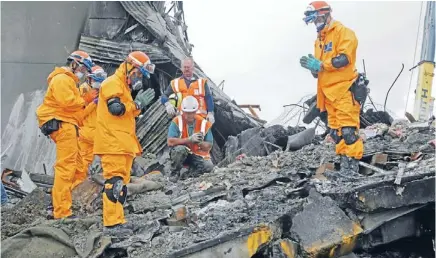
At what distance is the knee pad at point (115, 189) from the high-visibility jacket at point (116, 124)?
242mm

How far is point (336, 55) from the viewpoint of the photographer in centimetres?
448

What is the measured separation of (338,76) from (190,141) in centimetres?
240

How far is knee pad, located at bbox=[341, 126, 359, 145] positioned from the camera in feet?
14.3

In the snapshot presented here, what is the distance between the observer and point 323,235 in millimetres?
3662

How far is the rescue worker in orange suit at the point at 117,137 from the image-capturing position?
4.12 meters

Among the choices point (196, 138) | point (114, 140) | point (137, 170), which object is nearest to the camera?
point (114, 140)

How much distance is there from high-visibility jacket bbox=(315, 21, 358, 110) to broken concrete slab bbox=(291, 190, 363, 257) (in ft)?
3.55

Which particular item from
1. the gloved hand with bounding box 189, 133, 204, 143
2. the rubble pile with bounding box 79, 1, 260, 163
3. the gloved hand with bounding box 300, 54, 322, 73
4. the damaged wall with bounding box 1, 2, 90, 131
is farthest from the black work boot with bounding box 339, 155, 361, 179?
the damaged wall with bounding box 1, 2, 90, 131

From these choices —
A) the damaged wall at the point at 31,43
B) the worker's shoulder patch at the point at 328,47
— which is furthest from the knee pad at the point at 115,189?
the damaged wall at the point at 31,43

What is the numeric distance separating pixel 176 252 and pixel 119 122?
1.43 metres

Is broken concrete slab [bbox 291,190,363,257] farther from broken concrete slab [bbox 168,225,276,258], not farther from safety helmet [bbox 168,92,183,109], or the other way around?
safety helmet [bbox 168,92,183,109]

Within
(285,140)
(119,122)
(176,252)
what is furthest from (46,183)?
(176,252)

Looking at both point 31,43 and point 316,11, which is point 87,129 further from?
point 31,43

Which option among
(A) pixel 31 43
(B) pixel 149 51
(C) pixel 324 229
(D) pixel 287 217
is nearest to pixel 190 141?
(D) pixel 287 217
